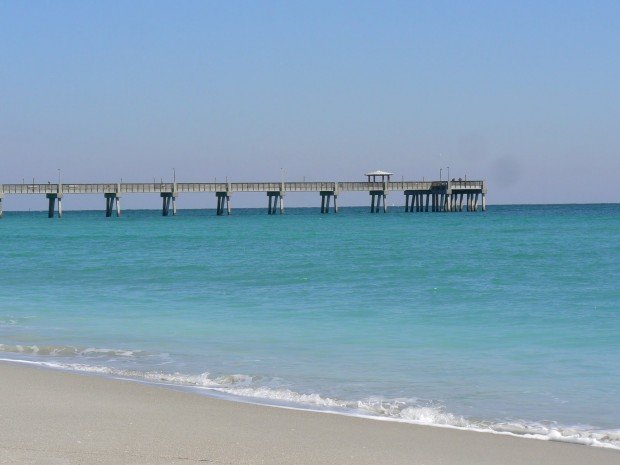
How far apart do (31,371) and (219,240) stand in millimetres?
39099

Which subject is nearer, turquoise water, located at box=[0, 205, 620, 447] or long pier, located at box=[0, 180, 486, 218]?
turquoise water, located at box=[0, 205, 620, 447]

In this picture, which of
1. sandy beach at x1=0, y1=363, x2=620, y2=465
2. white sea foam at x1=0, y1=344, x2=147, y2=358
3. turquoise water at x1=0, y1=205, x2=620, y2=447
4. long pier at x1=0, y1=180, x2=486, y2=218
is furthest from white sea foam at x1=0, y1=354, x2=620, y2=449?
long pier at x1=0, y1=180, x2=486, y2=218

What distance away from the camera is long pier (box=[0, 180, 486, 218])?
290 ft

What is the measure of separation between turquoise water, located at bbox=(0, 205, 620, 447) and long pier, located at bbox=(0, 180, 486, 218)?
55783mm

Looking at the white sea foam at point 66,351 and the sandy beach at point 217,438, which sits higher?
the sandy beach at point 217,438

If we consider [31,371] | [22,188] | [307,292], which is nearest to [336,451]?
[31,371]

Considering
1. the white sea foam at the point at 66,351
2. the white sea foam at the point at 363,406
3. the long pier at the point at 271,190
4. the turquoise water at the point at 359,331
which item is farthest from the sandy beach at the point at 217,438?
the long pier at the point at 271,190

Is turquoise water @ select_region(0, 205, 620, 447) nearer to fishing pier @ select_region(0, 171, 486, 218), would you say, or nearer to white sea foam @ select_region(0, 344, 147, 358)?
white sea foam @ select_region(0, 344, 147, 358)

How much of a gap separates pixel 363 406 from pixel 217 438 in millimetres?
2049

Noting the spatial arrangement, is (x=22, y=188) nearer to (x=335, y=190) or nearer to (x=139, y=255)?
(x=335, y=190)

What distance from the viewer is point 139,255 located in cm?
3703

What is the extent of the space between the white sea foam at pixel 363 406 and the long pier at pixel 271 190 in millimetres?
79680

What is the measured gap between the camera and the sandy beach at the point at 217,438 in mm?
6594

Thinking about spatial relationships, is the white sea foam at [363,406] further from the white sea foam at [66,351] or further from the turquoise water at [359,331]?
the white sea foam at [66,351]
